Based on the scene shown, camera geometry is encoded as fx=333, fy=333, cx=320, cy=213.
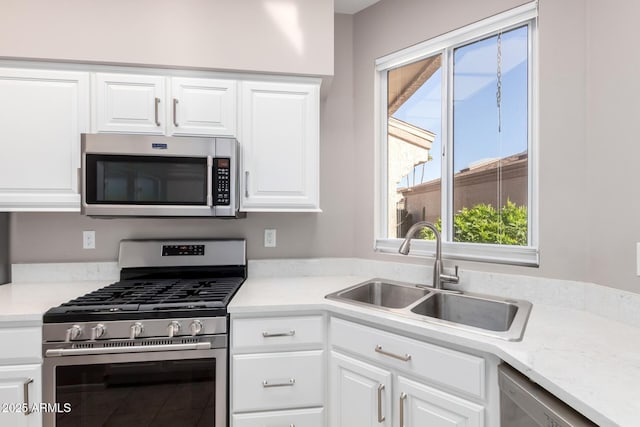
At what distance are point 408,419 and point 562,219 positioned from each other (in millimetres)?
1107

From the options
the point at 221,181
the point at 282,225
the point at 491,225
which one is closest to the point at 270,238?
the point at 282,225

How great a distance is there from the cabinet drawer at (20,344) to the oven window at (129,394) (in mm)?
121

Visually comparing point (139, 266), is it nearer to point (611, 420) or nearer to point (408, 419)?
point (408, 419)

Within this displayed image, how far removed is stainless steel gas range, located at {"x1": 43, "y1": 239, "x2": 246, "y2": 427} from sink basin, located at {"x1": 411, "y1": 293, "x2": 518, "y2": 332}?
3.06ft

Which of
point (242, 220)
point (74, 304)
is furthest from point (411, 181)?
point (74, 304)

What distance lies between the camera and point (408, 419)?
130cm

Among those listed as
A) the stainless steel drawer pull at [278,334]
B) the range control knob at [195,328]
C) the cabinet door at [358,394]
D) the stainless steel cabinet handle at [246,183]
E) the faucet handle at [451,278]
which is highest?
the stainless steel cabinet handle at [246,183]

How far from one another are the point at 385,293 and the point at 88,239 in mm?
1843

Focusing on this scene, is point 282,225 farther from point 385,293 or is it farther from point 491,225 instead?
point 491,225

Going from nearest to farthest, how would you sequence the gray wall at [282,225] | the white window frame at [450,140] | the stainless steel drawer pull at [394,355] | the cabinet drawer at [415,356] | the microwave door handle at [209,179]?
the cabinet drawer at [415,356], the stainless steel drawer pull at [394,355], the white window frame at [450,140], the microwave door handle at [209,179], the gray wall at [282,225]

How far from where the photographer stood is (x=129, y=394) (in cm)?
139

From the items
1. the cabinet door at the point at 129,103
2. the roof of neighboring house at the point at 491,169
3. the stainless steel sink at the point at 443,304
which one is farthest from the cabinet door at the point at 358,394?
the cabinet door at the point at 129,103

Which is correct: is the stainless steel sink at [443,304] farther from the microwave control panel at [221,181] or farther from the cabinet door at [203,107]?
the cabinet door at [203,107]

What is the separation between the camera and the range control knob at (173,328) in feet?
4.63
